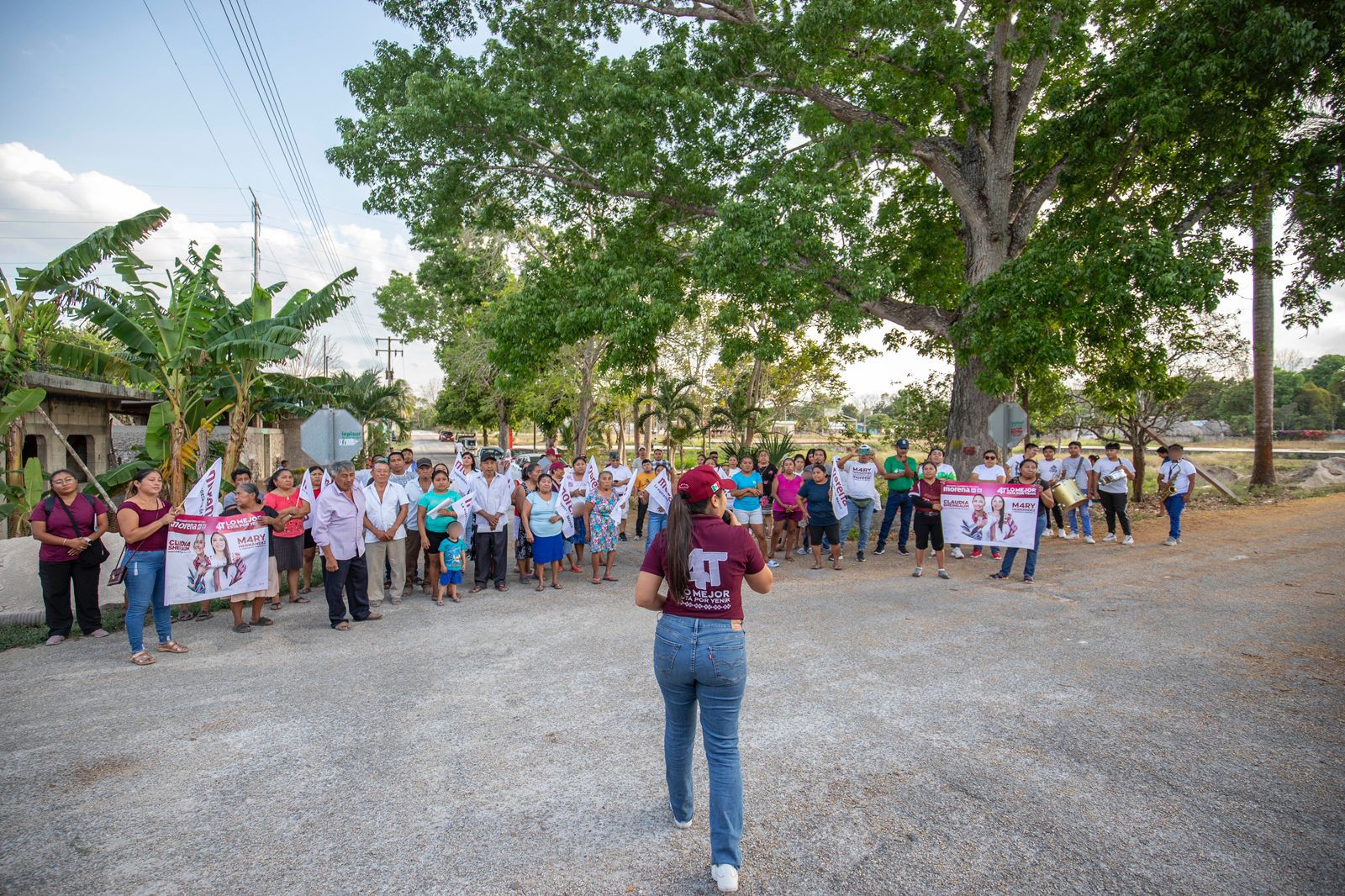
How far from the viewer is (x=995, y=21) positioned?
44.3 ft

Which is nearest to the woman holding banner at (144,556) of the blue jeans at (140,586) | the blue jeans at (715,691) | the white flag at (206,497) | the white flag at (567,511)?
the blue jeans at (140,586)

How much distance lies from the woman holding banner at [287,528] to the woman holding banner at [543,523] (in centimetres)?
279

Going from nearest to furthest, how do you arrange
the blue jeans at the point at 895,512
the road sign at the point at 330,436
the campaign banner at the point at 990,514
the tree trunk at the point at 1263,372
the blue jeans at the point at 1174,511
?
the campaign banner at the point at 990,514 < the road sign at the point at 330,436 < the blue jeans at the point at 895,512 < the blue jeans at the point at 1174,511 < the tree trunk at the point at 1263,372

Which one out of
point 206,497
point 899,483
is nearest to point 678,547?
point 206,497

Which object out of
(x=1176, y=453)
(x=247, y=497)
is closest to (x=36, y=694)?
(x=247, y=497)

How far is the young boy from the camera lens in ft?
30.9

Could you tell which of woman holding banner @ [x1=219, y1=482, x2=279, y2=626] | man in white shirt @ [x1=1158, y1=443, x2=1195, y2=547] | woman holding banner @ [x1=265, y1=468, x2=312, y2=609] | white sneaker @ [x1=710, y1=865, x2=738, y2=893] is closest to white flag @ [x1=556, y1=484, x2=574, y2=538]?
woman holding banner @ [x1=265, y1=468, x2=312, y2=609]

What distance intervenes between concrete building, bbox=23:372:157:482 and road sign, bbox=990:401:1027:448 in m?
16.4

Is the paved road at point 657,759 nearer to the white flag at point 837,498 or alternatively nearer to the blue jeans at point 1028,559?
the blue jeans at point 1028,559

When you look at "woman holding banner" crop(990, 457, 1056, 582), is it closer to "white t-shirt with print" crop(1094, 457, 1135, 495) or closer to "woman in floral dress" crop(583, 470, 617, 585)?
"white t-shirt with print" crop(1094, 457, 1135, 495)

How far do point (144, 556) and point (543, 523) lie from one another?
4.57 meters

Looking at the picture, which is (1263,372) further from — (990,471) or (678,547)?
(678,547)

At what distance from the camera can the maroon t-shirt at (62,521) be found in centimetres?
725

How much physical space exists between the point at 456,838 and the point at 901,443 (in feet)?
33.3
